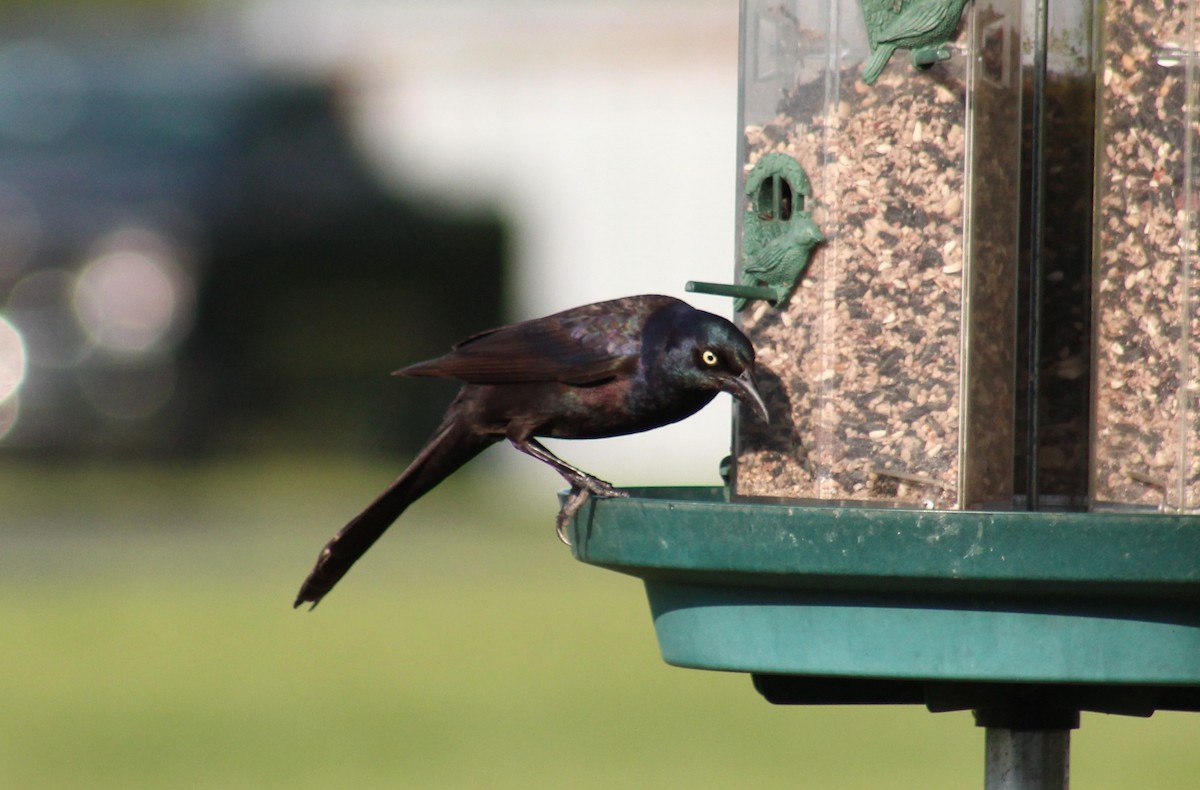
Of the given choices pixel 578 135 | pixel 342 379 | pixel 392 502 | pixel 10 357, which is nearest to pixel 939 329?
pixel 392 502

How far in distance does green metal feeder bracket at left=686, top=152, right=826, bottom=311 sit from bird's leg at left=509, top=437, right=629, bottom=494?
0.54m

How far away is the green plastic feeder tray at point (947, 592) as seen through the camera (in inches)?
121

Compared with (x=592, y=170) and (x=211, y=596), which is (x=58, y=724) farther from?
(x=592, y=170)

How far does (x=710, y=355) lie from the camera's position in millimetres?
4523

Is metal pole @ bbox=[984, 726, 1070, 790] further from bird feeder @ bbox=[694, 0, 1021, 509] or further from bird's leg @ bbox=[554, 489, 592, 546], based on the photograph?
bird's leg @ bbox=[554, 489, 592, 546]

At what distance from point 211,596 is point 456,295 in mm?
8910

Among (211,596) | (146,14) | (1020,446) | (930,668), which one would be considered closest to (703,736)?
(211,596)

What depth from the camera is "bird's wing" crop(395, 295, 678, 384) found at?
500 centimetres

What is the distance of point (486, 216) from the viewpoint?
22.3 metres

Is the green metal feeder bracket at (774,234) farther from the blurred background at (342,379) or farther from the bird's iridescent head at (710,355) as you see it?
the blurred background at (342,379)

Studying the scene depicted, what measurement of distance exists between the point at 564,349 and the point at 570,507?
3.19ft

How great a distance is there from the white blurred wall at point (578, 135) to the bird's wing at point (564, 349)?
1334cm

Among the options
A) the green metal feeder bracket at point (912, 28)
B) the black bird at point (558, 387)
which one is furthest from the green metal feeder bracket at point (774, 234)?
the black bird at point (558, 387)

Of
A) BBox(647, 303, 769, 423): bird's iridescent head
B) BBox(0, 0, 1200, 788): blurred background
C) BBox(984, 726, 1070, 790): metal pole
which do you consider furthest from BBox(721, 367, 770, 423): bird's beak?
BBox(0, 0, 1200, 788): blurred background
